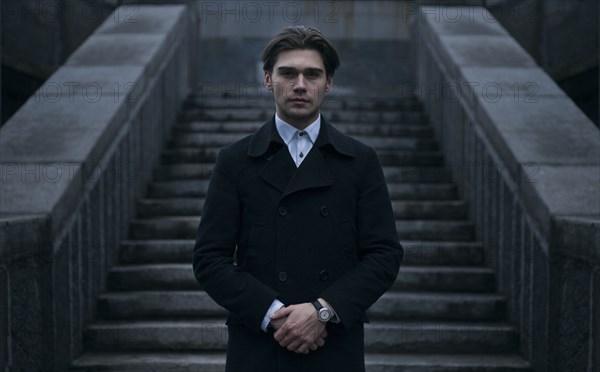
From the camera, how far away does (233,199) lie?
2.66 metres

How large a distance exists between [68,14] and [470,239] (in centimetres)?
608

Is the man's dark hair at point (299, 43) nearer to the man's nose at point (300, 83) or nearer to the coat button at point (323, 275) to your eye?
the man's nose at point (300, 83)

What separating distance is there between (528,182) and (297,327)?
279 cm

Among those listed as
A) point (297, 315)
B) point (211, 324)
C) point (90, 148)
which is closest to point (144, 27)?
point (90, 148)

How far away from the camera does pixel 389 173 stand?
6.93m

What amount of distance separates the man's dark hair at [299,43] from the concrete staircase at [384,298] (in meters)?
2.64

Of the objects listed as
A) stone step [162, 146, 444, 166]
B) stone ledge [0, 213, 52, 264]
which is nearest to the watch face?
stone ledge [0, 213, 52, 264]

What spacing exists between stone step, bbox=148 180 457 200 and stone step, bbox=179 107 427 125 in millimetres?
1561

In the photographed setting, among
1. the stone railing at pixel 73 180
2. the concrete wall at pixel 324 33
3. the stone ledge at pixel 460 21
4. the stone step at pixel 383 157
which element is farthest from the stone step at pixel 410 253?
the concrete wall at pixel 324 33

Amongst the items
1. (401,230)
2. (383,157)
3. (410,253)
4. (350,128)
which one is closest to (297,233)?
(410,253)

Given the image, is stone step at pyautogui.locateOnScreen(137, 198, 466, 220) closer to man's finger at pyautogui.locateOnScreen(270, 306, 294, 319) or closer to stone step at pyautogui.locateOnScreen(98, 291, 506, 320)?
stone step at pyautogui.locateOnScreen(98, 291, 506, 320)

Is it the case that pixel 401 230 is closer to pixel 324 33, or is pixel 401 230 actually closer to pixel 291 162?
pixel 291 162

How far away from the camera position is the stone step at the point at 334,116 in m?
8.16

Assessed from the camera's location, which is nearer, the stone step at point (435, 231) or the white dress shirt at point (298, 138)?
the white dress shirt at point (298, 138)
